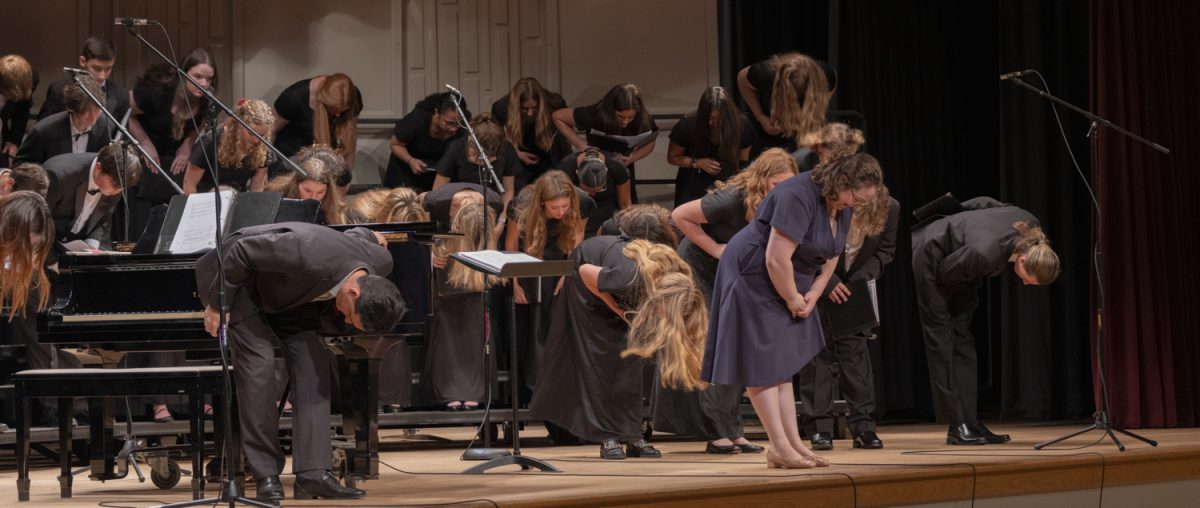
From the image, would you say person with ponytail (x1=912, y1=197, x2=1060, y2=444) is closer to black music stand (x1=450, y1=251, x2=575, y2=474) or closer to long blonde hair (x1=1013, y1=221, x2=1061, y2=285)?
long blonde hair (x1=1013, y1=221, x2=1061, y2=285)

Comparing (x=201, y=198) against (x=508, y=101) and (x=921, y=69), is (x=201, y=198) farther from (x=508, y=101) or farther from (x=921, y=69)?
(x=921, y=69)

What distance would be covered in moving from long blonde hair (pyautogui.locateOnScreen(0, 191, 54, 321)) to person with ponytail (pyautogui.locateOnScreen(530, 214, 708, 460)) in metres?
2.02

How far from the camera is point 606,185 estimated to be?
7.14 meters

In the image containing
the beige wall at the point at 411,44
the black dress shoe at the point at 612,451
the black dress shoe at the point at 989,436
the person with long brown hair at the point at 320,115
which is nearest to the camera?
the black dress shoe at the point at 612,451

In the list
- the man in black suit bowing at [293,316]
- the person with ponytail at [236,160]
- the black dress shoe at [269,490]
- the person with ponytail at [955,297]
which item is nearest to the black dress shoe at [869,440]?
the person with ponytail at [955,297]

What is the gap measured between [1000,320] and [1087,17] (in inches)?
74.3

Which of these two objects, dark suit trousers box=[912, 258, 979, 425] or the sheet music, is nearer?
the sheet music

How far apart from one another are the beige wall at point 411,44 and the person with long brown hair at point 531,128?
3.12ft

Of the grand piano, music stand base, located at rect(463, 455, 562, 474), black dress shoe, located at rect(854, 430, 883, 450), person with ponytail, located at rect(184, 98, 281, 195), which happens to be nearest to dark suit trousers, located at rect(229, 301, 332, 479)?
the grand piano

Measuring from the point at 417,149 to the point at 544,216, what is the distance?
143cm

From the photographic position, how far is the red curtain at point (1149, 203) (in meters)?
7.04

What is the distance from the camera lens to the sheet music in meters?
4.81

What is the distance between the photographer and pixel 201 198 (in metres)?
4.95

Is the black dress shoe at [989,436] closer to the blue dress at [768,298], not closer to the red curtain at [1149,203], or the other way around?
the red curtain at [1149,203]
